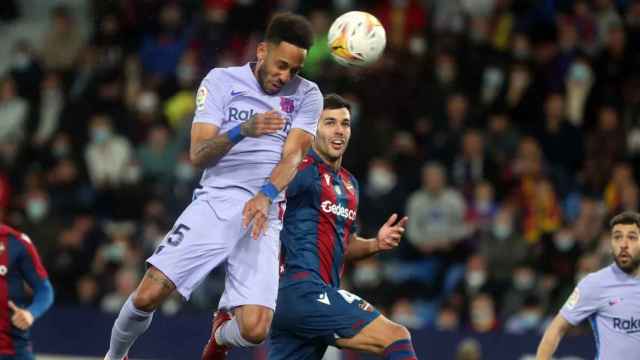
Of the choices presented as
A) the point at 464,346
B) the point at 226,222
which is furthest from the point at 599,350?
the point at 464,346

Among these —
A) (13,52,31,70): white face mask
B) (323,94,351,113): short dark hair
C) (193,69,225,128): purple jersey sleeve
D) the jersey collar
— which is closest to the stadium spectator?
(13,52,31,70): white face mask

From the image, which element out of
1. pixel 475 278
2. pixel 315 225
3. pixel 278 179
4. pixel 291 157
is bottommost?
pixel 475 278

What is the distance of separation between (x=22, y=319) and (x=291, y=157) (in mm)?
2199

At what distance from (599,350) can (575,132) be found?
19.9ft

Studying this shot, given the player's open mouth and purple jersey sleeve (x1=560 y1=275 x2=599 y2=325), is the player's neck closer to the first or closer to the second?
the player's open mouth

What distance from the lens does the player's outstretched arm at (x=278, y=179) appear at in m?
8.14

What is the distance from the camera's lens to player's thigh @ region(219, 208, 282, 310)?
8.38 meters

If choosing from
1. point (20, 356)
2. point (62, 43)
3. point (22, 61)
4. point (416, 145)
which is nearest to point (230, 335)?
point (20, 356)

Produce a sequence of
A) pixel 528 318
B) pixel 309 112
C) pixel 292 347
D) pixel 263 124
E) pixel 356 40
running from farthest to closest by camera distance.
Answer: pixel 528 318 < pixel 356 40 < pixel 292 347 < pixel 309 112 < pixel 263 124

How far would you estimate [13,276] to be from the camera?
9617 millimetres

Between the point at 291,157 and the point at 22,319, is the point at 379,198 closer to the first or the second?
the point at 22,319

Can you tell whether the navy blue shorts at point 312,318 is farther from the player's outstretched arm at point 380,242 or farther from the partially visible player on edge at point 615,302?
the partially visible player on edge at point 615,302

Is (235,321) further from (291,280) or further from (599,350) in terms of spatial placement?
(599,350)

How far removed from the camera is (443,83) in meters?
16.0
